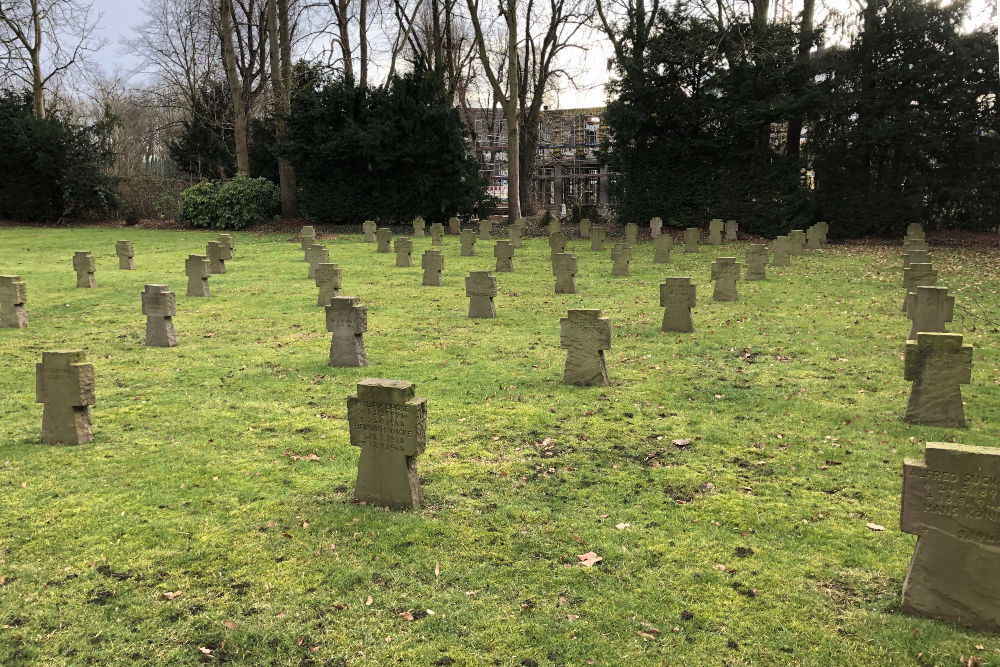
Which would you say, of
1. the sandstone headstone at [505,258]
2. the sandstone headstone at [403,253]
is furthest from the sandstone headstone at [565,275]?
the sandstone headstone at [403,253]

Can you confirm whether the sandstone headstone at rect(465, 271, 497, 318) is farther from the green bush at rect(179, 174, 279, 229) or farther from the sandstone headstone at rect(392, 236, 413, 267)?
the green bush at rect(179, 174, 279, 229)

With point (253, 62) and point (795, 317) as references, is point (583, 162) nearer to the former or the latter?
point (253, 62)

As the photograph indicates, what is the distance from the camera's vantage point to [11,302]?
11898mm

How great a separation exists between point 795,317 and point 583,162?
116ft

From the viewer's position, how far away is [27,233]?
2933cm

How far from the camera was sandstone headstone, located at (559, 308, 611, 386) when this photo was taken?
8.37m

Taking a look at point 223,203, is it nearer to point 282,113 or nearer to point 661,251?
point 282,113

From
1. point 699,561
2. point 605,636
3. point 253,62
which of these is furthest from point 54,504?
point 253,62

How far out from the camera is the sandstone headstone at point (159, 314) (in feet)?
34.8

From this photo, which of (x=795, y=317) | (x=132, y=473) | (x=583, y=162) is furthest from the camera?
(x=583, y=162)

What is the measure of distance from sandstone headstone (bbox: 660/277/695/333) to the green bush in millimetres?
25033

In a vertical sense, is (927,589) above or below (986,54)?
below

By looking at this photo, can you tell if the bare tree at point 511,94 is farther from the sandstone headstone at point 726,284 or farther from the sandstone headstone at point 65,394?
the sandstone headstone at point 65,394

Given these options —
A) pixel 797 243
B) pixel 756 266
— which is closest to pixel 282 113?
pixel 797 243
